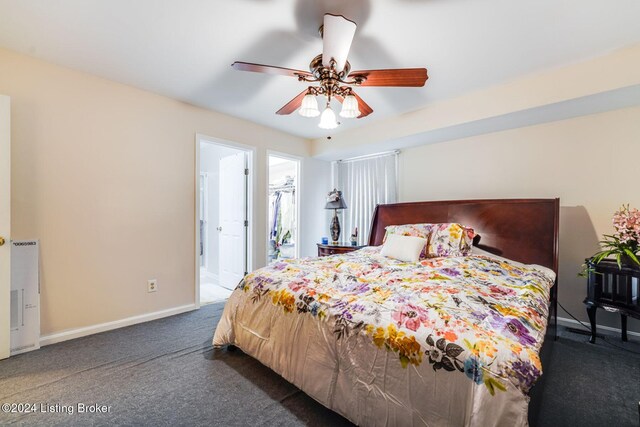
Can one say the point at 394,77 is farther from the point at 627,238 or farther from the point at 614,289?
the point at 614,289

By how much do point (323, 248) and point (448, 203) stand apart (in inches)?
68.0

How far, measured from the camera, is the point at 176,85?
272 centimetres

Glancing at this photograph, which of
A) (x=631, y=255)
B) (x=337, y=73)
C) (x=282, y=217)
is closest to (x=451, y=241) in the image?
(x=631, y=255)

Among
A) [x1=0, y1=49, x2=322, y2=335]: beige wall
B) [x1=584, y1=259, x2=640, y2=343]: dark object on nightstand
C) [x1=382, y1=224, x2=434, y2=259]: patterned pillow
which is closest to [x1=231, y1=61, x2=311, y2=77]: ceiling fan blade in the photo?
[x1=0, y1=49, x2=322, y2=335]: beige wall

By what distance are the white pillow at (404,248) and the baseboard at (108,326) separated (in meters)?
2.31

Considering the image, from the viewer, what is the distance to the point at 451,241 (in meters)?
2.79

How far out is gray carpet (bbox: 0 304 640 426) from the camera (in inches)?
60.0

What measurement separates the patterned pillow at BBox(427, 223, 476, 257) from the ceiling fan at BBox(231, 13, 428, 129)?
1548mm

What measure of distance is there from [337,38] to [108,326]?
310cm

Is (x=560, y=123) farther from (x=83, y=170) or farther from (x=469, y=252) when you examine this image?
(x=83, y=170)

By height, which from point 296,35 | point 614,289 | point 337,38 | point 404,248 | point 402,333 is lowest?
point 614,289

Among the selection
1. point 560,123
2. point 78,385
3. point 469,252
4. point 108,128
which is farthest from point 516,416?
point 108,128

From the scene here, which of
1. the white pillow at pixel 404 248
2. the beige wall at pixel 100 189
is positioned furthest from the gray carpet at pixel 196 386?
the white pillow at pixel 404 248

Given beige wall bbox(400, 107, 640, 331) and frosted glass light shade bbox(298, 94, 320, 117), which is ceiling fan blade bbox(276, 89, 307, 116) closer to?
frosted glass light shade bbox(298, 94, 320, 117)
